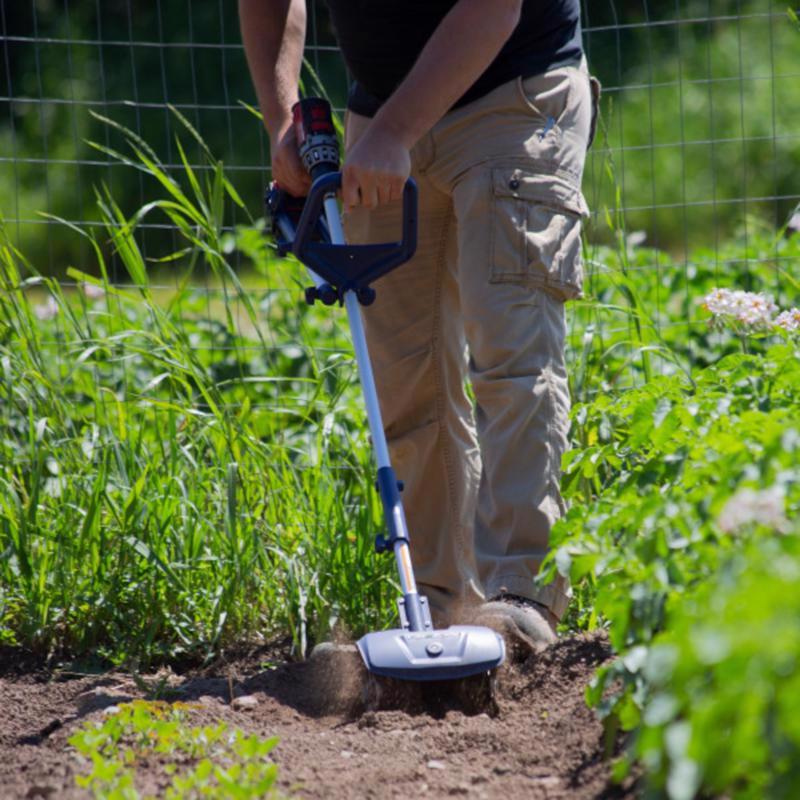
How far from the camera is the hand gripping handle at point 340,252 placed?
106 inches

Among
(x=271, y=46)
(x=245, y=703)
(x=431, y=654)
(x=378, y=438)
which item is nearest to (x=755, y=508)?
(x=431, y=654)

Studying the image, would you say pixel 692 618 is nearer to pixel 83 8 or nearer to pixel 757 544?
pixel 757 544

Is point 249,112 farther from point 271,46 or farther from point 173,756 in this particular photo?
point 173,756

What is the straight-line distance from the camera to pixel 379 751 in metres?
2.39

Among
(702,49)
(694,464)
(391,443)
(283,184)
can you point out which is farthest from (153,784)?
(702,49)

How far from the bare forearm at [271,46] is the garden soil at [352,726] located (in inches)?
51.0

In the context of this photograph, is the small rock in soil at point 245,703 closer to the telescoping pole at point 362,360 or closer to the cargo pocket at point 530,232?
the telescoping pole at point 362,360

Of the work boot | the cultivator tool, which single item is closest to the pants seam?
the cultivator tool

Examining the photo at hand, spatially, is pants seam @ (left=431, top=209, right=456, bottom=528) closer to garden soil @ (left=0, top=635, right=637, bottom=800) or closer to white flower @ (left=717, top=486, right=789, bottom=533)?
garden soil @ (left=0, top=635, right=637, bottom=800)

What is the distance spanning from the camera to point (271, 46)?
10.5 feet

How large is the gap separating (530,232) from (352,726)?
1040mm

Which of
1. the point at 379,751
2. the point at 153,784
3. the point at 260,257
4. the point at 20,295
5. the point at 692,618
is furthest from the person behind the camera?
the point at 260,257

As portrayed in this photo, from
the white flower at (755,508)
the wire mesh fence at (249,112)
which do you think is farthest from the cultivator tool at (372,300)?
the wire mesh fence at (249,112)

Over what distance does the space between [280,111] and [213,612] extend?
1162 millimetres
